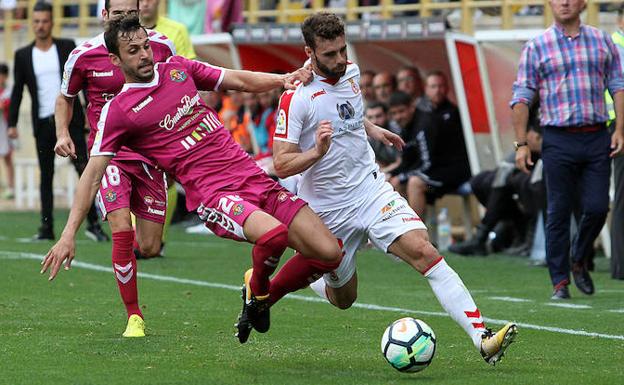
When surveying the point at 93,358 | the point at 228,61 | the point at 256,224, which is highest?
the point at 256,224

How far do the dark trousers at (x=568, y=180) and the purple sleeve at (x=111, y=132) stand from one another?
12.9 feet

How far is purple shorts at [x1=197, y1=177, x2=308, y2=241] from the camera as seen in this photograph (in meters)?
7.78

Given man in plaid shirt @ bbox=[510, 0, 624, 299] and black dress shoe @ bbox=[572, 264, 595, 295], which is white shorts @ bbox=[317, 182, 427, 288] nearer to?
man in plaid shirt @ bbox=[510, 0, 624, 299]

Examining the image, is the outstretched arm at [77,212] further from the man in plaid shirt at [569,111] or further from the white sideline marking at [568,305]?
the white sideline marking at [568,305]

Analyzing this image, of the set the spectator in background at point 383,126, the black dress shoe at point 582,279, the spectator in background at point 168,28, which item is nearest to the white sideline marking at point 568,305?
the black dress shoe at point 582,279

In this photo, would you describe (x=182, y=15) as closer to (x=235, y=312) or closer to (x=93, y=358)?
(x=235, y=312)

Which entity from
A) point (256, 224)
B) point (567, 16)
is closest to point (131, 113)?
point (256, 224)

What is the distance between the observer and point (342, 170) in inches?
323

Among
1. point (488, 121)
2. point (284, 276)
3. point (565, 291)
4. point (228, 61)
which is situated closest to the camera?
point (284, 276)

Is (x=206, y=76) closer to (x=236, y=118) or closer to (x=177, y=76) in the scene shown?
(x=177, y=76)

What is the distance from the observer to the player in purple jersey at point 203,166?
7879 mm

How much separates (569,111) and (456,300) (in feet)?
11.5

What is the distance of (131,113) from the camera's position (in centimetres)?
809

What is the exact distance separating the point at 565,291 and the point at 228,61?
Result: 10.4 meters
